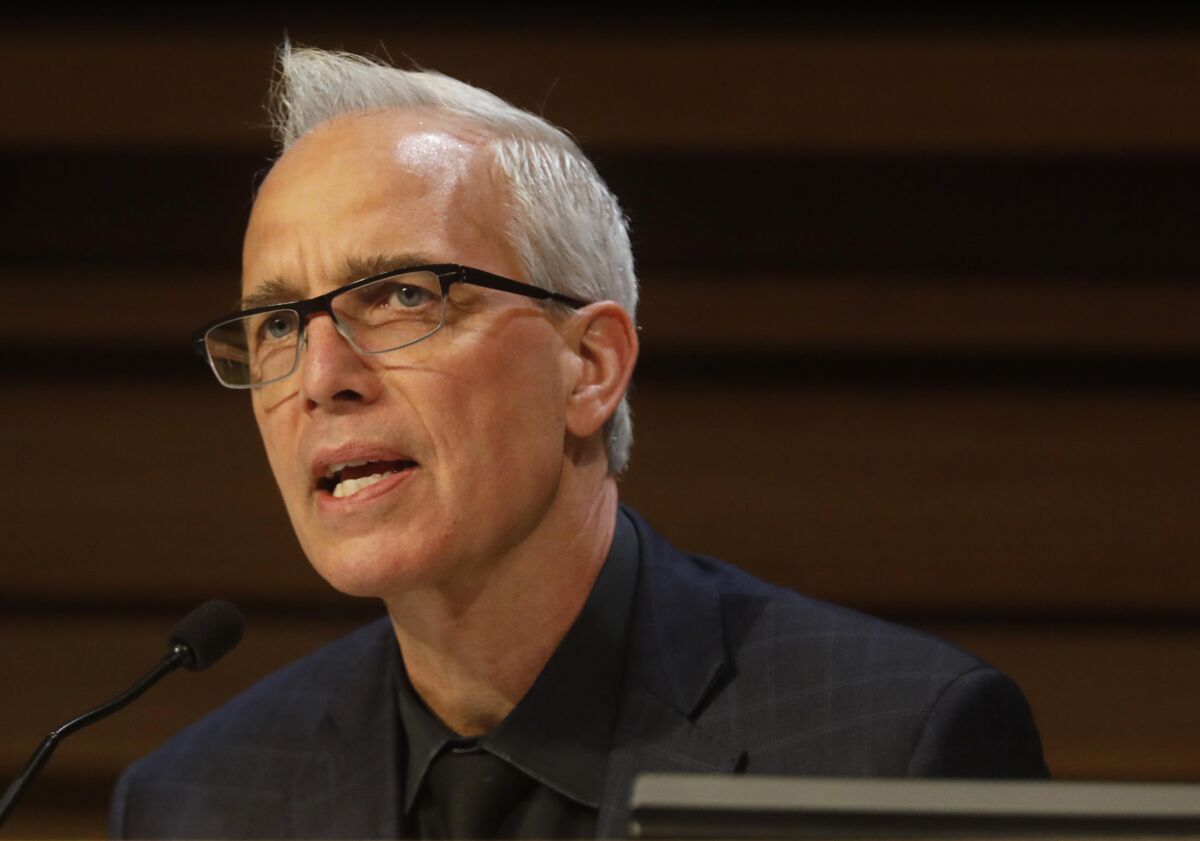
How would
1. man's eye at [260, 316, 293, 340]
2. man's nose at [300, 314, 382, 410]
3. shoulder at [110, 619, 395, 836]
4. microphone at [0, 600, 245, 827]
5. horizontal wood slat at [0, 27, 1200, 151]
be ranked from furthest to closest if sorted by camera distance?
horizontal wood slat at [0, 27, 1200, 151] → shoulder at [110, 619, 395, 836] → man's eye at [260, 316, 293, 340] → man's nose at [300, 314, 382, 410] → microphone at [0, 600, 245, 827]

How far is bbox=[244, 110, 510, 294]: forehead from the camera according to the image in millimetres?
1637

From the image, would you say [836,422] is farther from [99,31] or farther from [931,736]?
[99,31]

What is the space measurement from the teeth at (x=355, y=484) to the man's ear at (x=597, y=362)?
26 centimetres

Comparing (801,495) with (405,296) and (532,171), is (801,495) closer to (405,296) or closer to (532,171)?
(532,171)

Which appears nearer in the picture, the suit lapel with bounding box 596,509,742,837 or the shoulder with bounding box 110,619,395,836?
the suit lapel with bounding box 596,509,742,837

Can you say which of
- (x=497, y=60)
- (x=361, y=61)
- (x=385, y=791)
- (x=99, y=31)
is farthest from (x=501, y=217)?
(x=99, y=31)

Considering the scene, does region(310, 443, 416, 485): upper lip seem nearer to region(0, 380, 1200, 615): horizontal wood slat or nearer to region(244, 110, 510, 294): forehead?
region(244, 110, 510, 294): forehead

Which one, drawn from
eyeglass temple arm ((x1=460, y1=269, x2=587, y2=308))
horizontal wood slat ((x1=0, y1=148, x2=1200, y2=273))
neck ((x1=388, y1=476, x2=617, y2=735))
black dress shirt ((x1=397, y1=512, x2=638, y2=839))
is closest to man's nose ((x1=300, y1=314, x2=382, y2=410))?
eyeglass temple arm ((x1=460, y1=269, x2=587, y2=308))

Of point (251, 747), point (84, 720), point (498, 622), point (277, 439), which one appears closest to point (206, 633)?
point (84, 720)

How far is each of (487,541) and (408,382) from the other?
0.21 m

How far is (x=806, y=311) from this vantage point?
2.61m

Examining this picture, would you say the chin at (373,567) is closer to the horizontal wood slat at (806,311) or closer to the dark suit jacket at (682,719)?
the dark suit jacket at (682,719)

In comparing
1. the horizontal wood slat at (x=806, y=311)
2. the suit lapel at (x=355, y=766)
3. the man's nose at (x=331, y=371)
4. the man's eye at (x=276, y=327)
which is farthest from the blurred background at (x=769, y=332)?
the man's nose at (x=331, y=371)

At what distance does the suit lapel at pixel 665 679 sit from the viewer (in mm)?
1654
